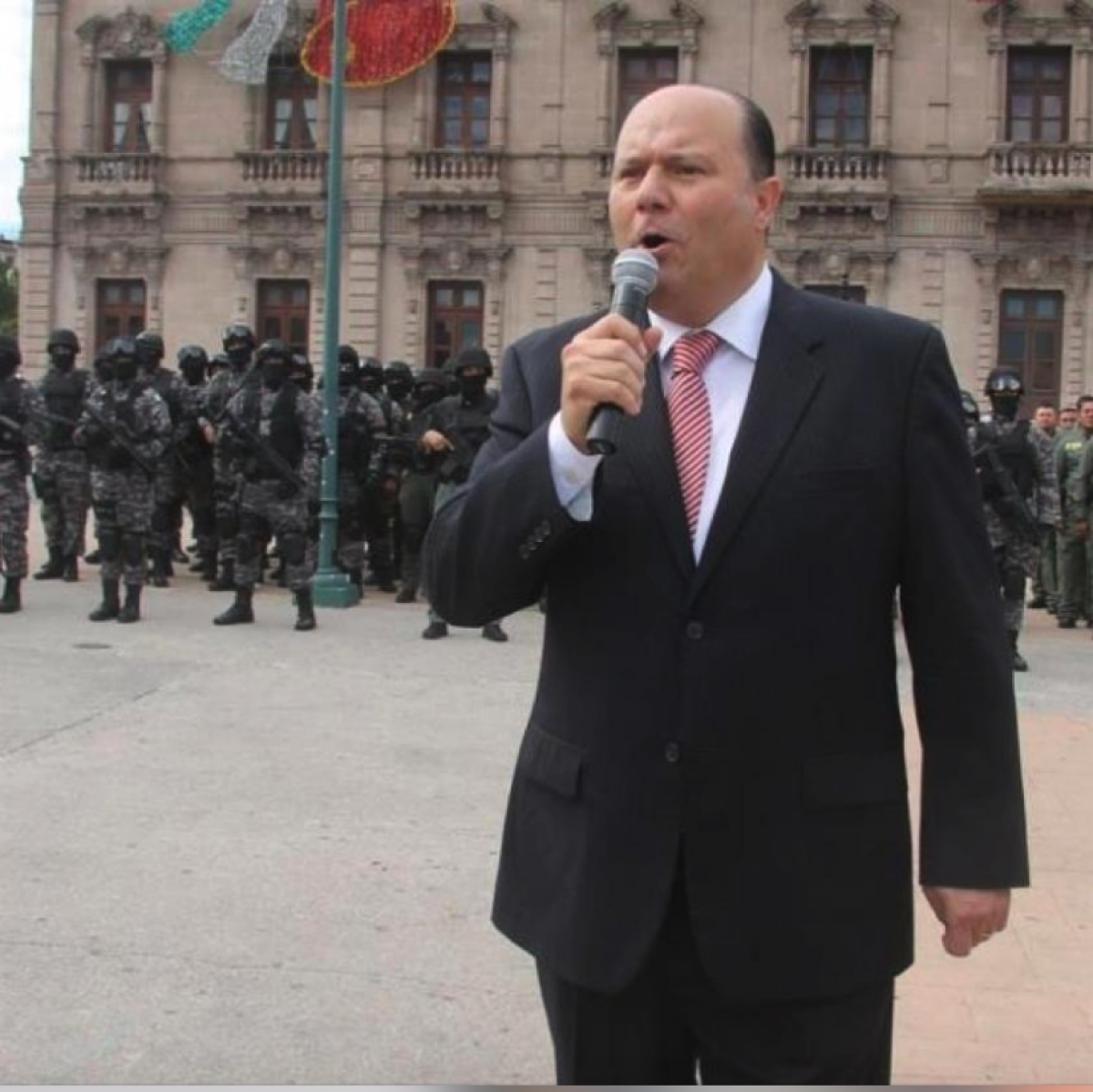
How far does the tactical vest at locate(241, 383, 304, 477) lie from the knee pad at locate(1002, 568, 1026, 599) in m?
4.91

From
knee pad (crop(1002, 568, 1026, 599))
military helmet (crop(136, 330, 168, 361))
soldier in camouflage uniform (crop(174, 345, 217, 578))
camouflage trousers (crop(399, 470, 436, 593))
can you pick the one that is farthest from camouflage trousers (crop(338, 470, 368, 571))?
knee pad (crop(1002, 568, 1026, 599))

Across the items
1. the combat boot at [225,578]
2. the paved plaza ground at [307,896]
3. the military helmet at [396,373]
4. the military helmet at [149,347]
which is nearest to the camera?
the paved plaza ground at [307,896]

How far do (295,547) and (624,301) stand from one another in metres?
9.09

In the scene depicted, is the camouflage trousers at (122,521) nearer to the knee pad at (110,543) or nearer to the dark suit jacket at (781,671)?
the knee pad at (110,543)

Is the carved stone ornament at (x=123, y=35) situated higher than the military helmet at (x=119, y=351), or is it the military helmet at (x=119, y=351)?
the carved stone ornament at (x=123, y=35)

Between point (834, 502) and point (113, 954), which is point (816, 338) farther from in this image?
point (113, 954)

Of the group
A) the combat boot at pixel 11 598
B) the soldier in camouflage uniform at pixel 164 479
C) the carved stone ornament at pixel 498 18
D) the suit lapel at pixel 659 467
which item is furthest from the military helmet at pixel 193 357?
the carved stone ornament at pixel 498 18

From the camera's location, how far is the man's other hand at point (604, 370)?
1802 millimetres

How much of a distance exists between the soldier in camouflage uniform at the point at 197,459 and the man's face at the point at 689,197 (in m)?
11.6

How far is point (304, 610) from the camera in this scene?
1073 centimetres

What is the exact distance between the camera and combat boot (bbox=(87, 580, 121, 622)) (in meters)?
10.8

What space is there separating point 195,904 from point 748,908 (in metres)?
3.04

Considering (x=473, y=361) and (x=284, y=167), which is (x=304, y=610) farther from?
(x=284, y=167)

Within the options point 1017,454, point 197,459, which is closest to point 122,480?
point 197,459
